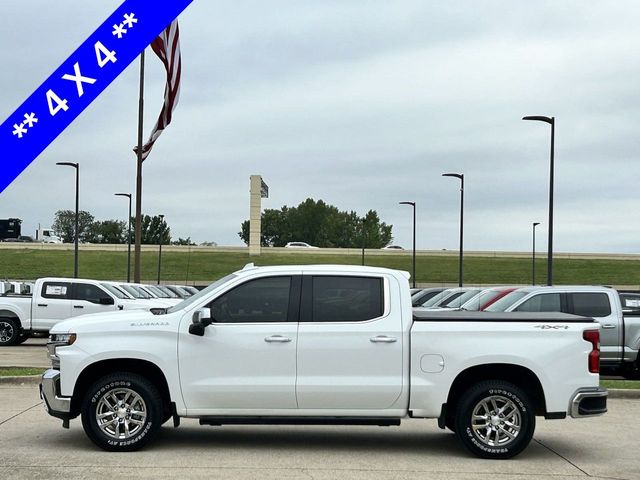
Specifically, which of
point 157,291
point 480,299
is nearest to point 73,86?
point 480,299

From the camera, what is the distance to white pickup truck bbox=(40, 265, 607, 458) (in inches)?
336

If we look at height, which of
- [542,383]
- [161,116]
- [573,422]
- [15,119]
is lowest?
[573,422]

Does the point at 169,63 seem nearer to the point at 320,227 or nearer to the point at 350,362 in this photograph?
the point at 350,362

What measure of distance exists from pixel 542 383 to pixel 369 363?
1733 millimetres

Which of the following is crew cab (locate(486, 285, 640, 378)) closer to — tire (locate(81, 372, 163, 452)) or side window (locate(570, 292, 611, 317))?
side window (locate(570, 292, 611, 317))

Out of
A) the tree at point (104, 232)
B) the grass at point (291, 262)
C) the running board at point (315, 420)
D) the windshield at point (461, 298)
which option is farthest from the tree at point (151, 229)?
the running board at point (315, 420)

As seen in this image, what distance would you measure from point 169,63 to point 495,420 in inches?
721

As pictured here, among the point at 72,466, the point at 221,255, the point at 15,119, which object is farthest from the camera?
the point at 221,255

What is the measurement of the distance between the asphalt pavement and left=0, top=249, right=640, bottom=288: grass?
220ft

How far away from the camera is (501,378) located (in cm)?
888

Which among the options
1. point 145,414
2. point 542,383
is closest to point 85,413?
point 145,414

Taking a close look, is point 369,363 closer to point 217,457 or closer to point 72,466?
point 217,457

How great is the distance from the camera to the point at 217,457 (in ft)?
27.9

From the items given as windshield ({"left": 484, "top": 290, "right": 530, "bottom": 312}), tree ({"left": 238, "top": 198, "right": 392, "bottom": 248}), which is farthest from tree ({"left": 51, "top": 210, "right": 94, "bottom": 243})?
windshield ({"left": 484, "top": 290, "right": 530, "bottom": 312})
